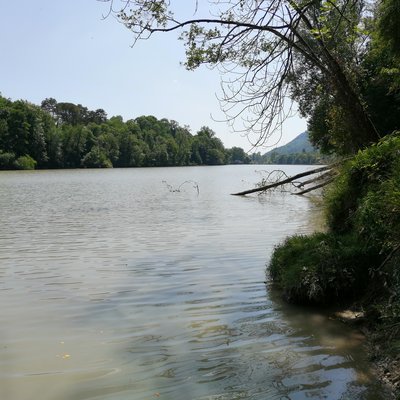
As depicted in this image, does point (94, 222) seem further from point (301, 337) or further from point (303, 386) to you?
point (303, 386)

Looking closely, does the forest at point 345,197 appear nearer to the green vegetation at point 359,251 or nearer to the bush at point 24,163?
the green vegetation at point 359,251

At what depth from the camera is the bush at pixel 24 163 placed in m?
88.3

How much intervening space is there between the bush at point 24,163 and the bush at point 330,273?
87.7 metres

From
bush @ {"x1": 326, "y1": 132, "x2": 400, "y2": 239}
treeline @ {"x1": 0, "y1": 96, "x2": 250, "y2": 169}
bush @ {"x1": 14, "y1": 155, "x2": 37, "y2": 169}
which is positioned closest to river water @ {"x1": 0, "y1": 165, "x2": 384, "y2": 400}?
bush @ {"x1": 326, "y1": 132, "x2": 400, "y2": 239}

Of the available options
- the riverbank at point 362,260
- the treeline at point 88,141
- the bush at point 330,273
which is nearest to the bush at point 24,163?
the treeline at point 88,141

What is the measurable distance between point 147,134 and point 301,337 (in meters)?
140

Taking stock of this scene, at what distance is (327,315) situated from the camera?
23.3 ft

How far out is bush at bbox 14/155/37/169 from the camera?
3477 inches

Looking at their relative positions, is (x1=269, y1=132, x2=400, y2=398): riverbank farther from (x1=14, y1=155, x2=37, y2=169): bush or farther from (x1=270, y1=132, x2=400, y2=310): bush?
(x1=14, y1=155, x2=37, y2=169): bush

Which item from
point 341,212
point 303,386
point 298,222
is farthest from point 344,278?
point 298,222

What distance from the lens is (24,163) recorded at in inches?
3511

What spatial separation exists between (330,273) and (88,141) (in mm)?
107609

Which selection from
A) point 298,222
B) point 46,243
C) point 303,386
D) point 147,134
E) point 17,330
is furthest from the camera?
point 147,134

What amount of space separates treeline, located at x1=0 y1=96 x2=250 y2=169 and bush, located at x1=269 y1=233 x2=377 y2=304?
5531 cm
